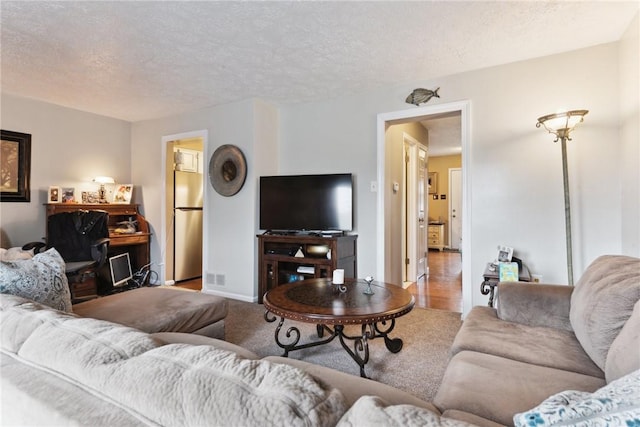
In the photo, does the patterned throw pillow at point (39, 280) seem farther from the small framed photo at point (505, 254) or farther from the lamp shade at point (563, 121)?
the lamp shade at point (563, 121)

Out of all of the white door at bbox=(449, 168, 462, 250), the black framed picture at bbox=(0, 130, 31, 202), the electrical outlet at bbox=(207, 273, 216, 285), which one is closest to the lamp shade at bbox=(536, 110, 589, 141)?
the electrical outlet at bbox=(207, 273, 216, 285)

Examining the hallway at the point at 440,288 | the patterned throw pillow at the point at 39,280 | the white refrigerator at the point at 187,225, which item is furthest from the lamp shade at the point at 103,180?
the hallway at the point at 440,288

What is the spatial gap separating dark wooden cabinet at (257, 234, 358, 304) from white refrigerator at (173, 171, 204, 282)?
70.7 inches

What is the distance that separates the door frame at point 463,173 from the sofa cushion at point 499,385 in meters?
1.88

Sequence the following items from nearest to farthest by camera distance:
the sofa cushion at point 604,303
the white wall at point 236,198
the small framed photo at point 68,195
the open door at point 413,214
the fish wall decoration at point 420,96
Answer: the sofa cushion at point 604,303 < the fish wall decoration at point 420,96 < the white wall at point 236,198 < the small framed photo at point 68,195 < the open door at point 413,214

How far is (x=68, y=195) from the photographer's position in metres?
4.16

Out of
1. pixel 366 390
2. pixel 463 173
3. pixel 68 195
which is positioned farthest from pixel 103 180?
pixel 366 390

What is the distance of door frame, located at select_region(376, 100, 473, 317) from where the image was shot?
311cm

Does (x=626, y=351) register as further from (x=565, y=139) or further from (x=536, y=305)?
(x=565, y=139)

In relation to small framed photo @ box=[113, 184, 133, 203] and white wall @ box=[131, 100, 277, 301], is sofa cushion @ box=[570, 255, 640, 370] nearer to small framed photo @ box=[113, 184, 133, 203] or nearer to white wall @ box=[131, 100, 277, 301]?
white wall @ box=[131, 100, 277, 301]

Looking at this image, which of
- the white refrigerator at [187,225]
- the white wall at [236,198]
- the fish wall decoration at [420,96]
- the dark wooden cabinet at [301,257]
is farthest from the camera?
the white refrigerator at [187,225]

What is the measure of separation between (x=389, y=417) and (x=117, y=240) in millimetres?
4760

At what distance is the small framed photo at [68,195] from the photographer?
413 cm

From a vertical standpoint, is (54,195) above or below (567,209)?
above
